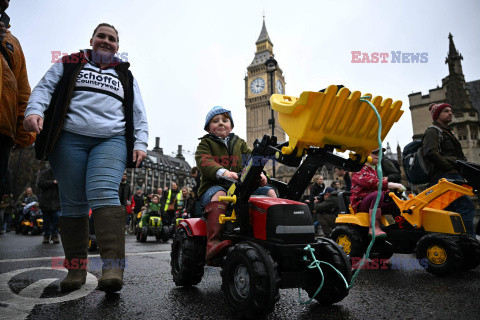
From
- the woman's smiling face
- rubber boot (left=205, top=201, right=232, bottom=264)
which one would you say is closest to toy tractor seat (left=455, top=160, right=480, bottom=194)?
rubber boot (left=205, top=201, right=232, bottom=264)

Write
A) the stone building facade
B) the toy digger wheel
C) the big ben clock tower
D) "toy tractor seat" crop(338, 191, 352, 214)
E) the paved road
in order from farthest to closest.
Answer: the big ben clock tower < the stone building facade < "toy tractor seat" crop(338, 191, 352, 214) < the paved road < the toy digger wheel

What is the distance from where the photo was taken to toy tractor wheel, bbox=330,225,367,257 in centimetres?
401

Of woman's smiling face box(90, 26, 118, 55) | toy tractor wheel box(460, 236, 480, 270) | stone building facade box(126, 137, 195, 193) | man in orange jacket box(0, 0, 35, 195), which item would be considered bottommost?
toy tractor wheel box(460, 236, 480, 270)

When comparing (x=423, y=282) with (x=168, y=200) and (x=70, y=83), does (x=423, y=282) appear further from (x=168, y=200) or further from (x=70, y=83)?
(x=168, y=200)


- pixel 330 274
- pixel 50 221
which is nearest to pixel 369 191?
pixel 330 274

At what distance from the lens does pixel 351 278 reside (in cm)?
178

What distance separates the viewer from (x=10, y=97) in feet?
7.38

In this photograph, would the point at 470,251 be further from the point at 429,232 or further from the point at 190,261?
the point at 190,261

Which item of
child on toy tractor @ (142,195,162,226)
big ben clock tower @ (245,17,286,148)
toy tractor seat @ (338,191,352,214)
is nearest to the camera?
toy tractor seat @ (338,191,352,214)

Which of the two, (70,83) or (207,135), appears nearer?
(70,83)

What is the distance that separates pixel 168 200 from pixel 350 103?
9991 mm

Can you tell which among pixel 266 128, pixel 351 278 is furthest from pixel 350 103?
pixel 266 128

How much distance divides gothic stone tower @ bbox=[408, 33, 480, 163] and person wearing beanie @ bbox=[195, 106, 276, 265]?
40.5 meters

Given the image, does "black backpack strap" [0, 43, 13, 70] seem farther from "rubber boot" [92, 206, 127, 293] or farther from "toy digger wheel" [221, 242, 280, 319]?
"toy digger wheel" [221, 242, 280, 319]
